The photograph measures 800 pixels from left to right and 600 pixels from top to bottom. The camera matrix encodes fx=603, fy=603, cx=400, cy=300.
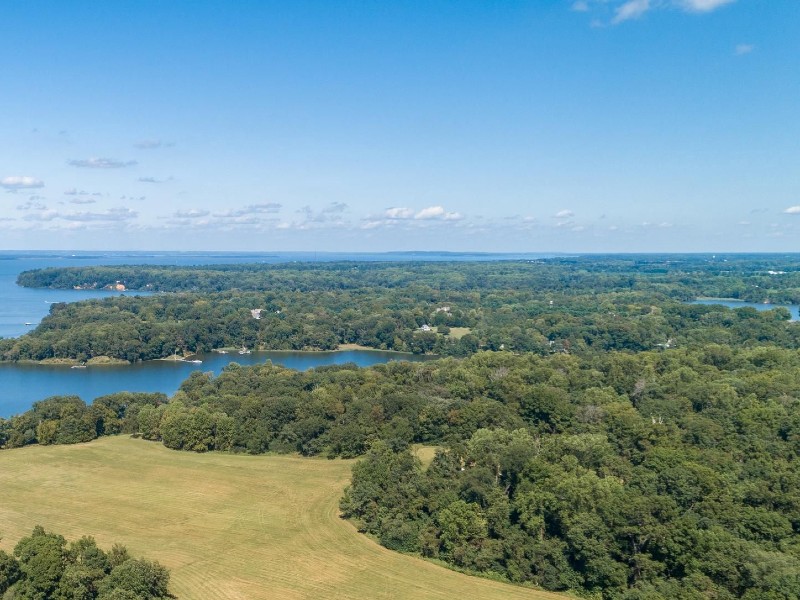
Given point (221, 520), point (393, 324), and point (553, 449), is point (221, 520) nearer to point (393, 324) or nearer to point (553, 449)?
point (553, 449)

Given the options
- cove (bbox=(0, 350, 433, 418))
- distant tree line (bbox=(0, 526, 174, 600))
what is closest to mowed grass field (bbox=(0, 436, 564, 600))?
distant tree line (bbox=(0, 526, 174, 600))

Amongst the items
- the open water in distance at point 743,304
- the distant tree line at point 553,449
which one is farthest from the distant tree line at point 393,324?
the distant tree line at point 553,449

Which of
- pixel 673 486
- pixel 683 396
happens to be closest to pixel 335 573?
pixel 673 486

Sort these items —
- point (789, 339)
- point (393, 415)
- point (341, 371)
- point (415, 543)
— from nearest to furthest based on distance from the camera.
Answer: point (415, 543), point (393, 415), point (341, 371), point (789, 339)

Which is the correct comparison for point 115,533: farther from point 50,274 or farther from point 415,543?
point 50,274

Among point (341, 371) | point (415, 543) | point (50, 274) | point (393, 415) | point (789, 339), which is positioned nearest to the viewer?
point (415, 543)

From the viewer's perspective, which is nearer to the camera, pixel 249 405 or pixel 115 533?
pixel 115 533

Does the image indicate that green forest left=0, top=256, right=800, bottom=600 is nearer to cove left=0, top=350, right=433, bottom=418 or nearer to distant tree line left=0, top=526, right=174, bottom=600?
cove left=0, top=350, right=433, bottom=418

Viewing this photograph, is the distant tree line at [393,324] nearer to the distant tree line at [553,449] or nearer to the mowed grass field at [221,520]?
the distant tree line at [553,449]
